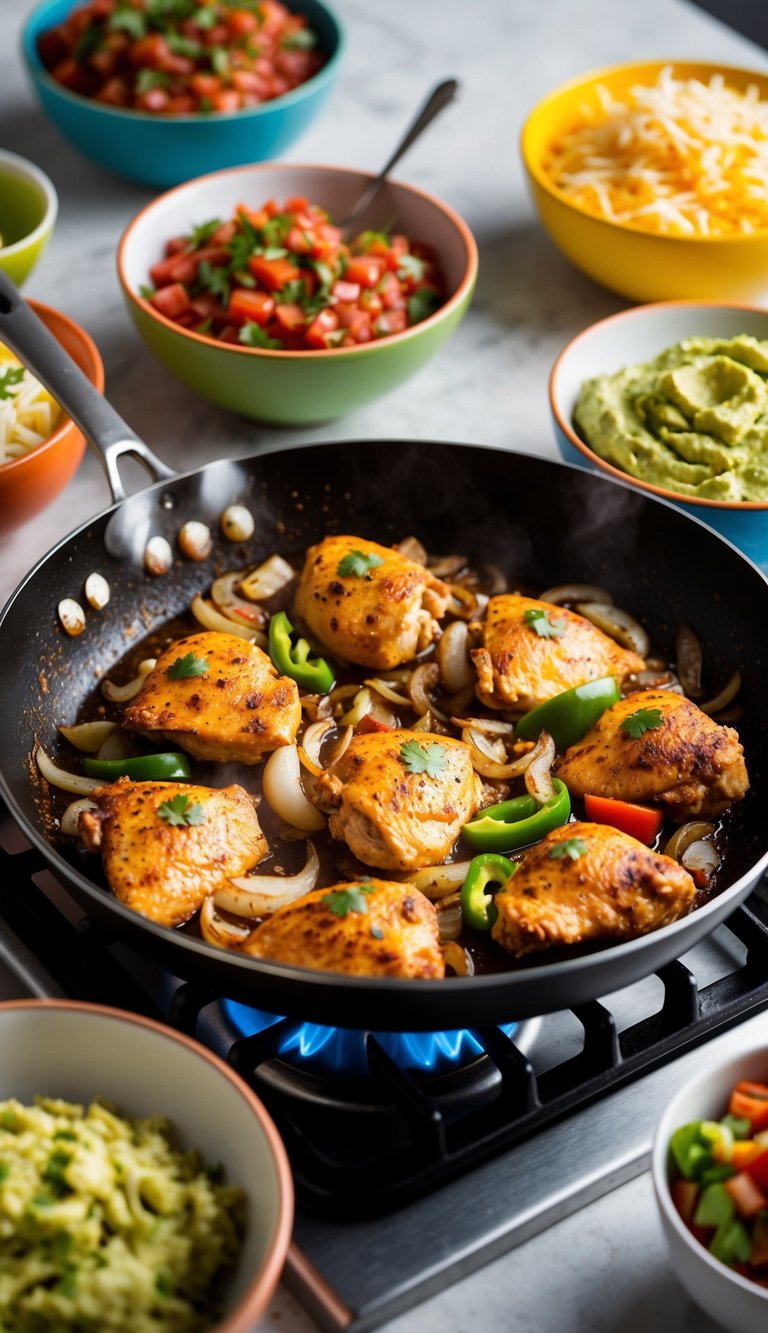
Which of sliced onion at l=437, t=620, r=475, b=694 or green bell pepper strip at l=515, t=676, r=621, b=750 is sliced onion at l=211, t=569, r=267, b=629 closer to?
sliced onion at l=437, t=620, r=475, b=694

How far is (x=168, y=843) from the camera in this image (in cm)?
231

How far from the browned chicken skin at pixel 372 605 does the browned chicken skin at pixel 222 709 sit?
7.8 inches

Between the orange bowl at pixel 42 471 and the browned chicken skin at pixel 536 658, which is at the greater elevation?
the orange bowl at pixel 42 471

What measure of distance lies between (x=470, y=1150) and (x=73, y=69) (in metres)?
3.64

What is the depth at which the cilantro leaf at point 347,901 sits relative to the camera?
6.97ft

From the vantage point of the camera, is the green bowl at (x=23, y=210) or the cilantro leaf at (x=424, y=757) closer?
the cilantro leaf at (x=424, y=757)

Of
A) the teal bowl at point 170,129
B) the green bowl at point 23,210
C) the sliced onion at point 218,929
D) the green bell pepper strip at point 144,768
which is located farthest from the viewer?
the teal bowl at point 170,129

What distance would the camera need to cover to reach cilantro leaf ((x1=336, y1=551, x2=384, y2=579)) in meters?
2.87

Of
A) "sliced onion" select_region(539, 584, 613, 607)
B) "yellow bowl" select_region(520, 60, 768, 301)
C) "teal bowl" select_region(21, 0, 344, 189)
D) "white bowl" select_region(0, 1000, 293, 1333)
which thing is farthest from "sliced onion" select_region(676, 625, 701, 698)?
"teal bowl" select_region(21, 0, 344, 189)

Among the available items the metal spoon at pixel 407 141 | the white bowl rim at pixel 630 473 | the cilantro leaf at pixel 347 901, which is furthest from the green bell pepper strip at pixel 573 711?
the metal spoon at pixel 407 141

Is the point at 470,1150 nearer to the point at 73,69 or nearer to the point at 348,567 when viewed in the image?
the point at 348,567

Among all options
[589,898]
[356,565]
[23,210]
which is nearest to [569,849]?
[589,898]

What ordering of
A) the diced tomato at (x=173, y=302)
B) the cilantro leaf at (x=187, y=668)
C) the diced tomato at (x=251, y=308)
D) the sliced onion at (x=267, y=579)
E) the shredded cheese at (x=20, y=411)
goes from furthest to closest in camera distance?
the diced tomato at (x=173, y=302) → the diced tomato at (x=251, y=308) → the shredded cheese at (x=20, y=411) → the sliced onion at (x=267, y=579) → the cilantro leaf at (x=187, y=668)

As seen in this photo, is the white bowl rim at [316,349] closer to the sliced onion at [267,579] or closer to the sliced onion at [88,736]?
the sliced onion at [267,579]
